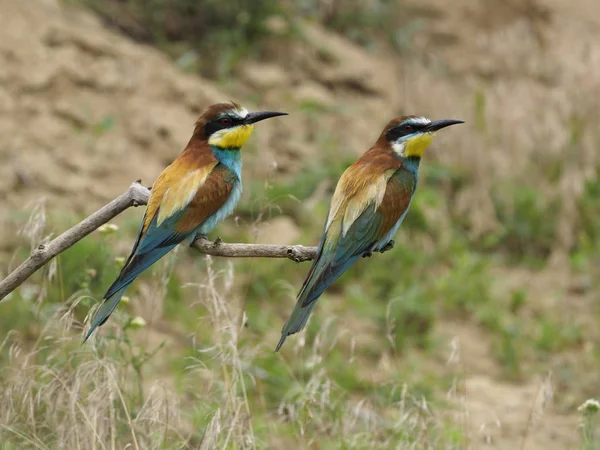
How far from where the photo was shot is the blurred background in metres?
3.99

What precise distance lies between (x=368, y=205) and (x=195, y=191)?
45 cm

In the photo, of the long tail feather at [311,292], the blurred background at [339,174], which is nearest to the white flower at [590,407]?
the blurred background at [339,174]

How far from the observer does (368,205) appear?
8.50ft

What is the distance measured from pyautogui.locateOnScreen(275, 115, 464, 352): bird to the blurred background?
0.54 meters

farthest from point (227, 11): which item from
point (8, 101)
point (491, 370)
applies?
point (491, 370)

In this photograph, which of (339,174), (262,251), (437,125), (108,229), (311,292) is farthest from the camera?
(339,174)

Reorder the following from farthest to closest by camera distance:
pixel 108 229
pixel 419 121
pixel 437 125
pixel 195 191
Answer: pixel 108 229
pixel 419 121
pixel 437 125
pixel 195 191

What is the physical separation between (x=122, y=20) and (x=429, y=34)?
2063 mm

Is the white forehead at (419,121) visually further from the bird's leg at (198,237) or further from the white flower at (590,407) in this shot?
the white flower at (590,407)

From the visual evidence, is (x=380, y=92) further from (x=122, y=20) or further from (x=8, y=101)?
(x=8, y=101)

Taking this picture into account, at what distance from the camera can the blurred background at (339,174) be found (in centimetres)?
399

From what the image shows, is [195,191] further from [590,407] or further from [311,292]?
[590,407]

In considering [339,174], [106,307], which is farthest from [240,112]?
[339,174]

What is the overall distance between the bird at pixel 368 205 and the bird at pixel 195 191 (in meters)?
0.28
